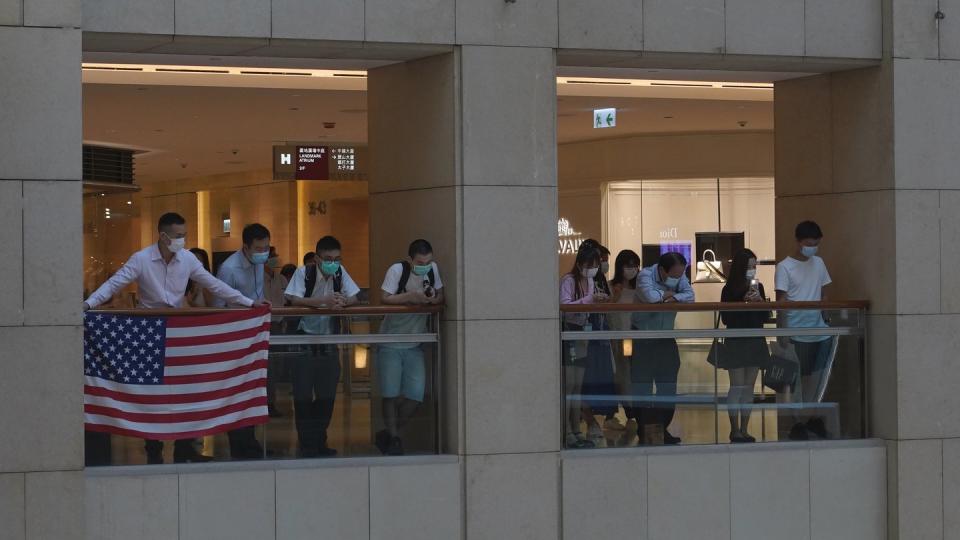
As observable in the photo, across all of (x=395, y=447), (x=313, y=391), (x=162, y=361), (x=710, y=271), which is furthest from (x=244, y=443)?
(x=710, y=271)

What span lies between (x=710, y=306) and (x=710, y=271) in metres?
14.0

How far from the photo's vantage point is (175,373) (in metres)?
10.4

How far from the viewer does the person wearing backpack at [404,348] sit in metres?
10.8

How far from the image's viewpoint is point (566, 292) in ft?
39.5

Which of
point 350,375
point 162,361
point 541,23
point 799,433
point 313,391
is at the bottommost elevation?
point 799,433

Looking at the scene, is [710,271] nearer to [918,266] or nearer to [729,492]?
[918,266]

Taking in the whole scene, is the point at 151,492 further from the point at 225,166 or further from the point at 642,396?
the point at 225,166

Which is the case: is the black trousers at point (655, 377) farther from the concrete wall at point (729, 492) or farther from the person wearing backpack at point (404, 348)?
the person wearing backpack at point (404, 348)

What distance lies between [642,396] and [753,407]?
982 millimetres

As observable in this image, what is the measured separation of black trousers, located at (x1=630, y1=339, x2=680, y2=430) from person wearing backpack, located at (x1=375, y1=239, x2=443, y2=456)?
1.69 meters

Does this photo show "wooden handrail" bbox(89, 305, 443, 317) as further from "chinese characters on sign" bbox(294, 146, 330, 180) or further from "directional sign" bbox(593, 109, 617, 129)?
"chinese characters on sign" bbox(294, 146, 330, 180)

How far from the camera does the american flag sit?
33.4 feet

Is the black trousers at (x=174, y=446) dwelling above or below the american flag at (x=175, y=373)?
below

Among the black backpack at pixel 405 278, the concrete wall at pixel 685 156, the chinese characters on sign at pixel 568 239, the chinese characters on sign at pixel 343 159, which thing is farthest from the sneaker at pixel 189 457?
the chinese characters on sign at pixel 568 239
